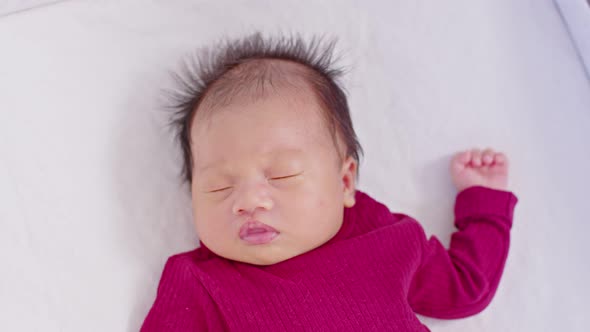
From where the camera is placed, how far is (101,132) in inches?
55.6

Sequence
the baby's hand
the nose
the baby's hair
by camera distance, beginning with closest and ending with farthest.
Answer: the nose → the baby's hair → the baby's hand

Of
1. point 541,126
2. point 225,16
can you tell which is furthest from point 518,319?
point 225,16

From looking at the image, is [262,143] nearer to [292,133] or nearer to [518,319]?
[292,133]

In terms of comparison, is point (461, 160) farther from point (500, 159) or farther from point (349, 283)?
point (349, 283)

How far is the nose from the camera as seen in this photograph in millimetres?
1131

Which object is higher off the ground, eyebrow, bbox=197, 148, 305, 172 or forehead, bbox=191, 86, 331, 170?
forehead, bbox=191, 86, 331, 170

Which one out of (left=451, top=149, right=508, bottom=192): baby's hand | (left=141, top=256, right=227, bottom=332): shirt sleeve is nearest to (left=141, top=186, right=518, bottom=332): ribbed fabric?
(left=141, top=256, right=227, bottom=332): shirt sleeve

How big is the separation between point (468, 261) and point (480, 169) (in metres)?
0.22

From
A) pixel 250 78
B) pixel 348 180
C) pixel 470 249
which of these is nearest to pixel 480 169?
pixel 470 249

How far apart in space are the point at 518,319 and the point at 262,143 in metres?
0.67

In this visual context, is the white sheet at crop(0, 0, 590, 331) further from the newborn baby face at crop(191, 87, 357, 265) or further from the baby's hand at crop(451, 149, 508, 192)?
the newborn baby face at crop(191, 87, 357, 265)

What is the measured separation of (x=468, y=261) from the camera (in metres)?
1.35

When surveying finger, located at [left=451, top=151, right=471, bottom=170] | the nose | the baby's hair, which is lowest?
finger, located at [left=451, top=151, right=471, bottom=170]

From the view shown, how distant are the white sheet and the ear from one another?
0.17 meters
